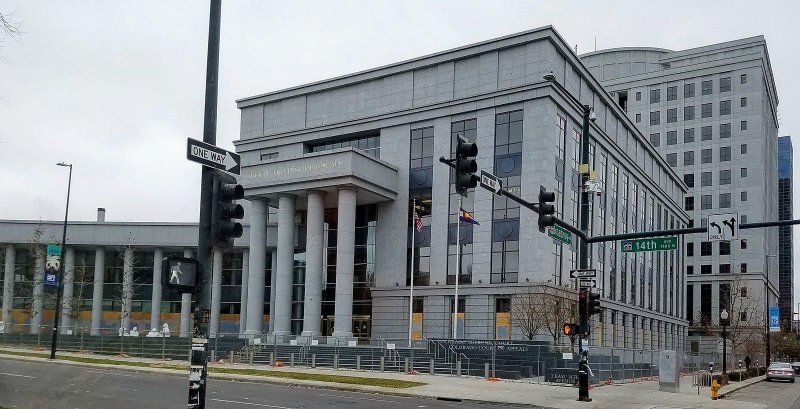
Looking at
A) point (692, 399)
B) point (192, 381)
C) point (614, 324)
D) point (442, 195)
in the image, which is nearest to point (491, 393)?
point (692, 399)

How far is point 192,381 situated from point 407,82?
50864mm

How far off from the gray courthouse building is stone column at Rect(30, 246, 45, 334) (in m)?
0.28

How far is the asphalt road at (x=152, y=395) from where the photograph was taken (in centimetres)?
2131

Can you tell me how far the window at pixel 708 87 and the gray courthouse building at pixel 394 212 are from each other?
5622 centimetres

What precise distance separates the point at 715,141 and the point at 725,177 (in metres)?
5.82

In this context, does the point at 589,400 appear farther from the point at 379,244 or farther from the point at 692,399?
the point at 379,244

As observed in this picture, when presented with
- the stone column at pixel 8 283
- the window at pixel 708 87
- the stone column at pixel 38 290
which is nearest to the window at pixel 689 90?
the window at pixel 708 87

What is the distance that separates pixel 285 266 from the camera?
57750 mm

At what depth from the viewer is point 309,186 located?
56406 millimetres

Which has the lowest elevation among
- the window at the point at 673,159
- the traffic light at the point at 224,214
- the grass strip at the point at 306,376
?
the grass strip at the point at 306,376

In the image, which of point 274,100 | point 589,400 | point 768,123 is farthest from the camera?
point 768,123

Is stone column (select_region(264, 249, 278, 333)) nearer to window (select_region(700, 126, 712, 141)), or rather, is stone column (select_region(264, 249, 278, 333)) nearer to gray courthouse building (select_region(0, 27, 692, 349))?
gray courthouse building (select_region(0, 27, 692, 349))

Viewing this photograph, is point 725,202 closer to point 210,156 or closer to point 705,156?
point 705,156

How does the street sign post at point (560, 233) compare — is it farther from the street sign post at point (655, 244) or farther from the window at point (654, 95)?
the window at point (654, 95)
